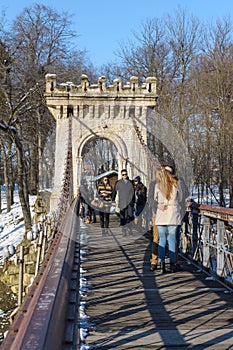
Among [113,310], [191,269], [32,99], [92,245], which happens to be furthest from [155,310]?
[32,99]

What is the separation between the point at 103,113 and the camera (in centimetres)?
1409

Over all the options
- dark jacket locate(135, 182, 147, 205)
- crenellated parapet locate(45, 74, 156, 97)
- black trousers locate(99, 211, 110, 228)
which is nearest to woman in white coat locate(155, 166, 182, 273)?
dark jacket locate(135, 182, 147, 205)

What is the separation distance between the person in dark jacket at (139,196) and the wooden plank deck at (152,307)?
2.56 m

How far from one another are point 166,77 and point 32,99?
824 centimetres

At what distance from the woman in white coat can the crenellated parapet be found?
8636 millimetres

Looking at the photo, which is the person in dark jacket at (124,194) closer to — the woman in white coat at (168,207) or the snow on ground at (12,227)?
the woman in white coat at (168,207)

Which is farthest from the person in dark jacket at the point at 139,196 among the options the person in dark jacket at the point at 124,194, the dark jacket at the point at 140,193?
the person in dark jacket at the point at 124,194

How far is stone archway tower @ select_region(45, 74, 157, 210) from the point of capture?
13.9 metres

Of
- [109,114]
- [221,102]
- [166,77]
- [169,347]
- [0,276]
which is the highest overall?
[166,77]

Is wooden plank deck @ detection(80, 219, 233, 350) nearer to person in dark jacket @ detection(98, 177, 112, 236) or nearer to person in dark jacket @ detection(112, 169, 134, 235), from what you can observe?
person in dark jacket @ detection(112, 169, 134, 235)

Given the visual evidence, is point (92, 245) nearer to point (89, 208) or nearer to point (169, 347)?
point (89, 208)

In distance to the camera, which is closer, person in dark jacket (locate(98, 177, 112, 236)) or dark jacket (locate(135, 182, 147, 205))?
dark jacket (locate(135, 182, 147, 205))

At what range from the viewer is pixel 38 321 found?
1110 mm

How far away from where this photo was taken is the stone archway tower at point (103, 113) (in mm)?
13938
